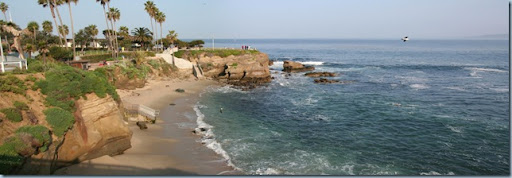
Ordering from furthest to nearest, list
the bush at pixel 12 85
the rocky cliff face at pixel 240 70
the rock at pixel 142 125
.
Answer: the rocky cliff face at pixel 240 70 < the rock at pixel 142 125 < the bush at pixel 12 85

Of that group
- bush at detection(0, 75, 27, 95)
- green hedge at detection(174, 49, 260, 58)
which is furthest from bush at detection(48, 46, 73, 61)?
bush at detection(0, 75, 27, 95)

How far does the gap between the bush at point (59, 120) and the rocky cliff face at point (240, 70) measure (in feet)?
118

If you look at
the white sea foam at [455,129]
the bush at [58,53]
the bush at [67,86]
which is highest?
the bush at [58,53]

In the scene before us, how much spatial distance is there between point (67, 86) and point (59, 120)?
2.97 meters

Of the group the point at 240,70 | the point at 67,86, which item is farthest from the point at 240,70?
the point at 67,86

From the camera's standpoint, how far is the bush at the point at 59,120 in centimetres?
1819

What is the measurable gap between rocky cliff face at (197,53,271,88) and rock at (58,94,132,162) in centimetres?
3284

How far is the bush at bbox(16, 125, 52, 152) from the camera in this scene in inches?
641

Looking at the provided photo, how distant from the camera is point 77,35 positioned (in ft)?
265

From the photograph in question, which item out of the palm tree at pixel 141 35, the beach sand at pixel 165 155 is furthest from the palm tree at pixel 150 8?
the beach sand at pixel 165 155

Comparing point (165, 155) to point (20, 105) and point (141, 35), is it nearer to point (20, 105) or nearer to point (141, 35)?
point (20, 105)

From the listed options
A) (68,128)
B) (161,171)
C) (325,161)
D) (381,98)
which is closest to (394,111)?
(381,98)

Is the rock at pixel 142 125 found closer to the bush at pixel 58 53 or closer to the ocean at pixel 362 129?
the ocean at pixel 362 129

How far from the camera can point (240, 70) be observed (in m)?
59.8
